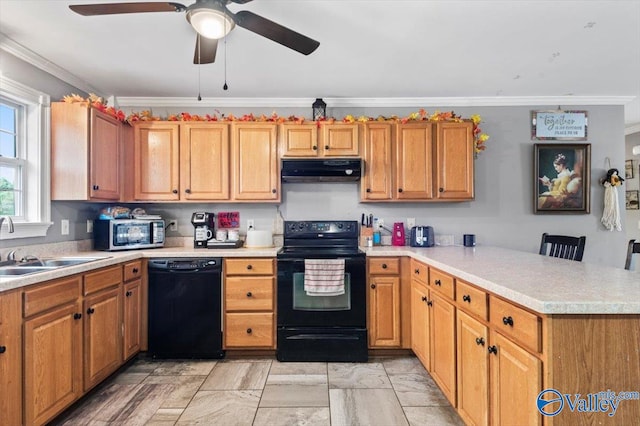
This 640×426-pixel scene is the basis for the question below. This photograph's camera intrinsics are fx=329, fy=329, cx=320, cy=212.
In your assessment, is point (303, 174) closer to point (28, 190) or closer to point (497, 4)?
point (497, 4)

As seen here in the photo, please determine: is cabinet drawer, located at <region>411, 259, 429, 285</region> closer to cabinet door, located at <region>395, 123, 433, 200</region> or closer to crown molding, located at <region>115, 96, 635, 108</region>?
cabinet door, located at <region>395, 123, 433, 200</region>

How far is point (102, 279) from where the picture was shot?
7.54ft

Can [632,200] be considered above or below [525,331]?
above

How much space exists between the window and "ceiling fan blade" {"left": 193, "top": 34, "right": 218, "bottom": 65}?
1478 millimetres

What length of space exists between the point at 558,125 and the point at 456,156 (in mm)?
1299

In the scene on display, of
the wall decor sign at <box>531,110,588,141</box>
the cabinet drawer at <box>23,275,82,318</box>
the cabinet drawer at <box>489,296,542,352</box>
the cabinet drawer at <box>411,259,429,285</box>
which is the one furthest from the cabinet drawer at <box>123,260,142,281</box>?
the wall decor sign at <box>531,110,588,141</box>

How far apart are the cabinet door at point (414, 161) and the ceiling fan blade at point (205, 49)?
1.83 meters

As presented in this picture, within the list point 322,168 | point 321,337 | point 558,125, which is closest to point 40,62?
point 322,168

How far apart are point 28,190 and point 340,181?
258 centimetres

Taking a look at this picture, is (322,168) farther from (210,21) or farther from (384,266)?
(210,21)

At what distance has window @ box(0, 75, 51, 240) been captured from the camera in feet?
7.84

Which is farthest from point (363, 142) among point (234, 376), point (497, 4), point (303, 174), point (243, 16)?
point (234, 376)

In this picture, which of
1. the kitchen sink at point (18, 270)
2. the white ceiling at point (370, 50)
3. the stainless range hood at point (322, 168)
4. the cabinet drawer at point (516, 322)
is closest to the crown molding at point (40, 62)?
the white ceiling at point (370, 50)

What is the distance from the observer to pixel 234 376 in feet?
8.32
